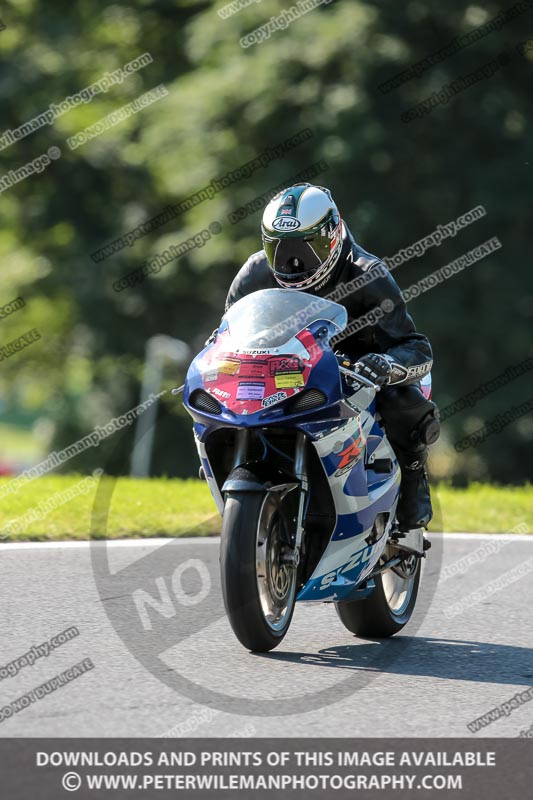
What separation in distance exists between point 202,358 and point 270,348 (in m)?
0.33

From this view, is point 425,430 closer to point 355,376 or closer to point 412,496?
point 412,496

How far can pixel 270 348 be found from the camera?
569cm

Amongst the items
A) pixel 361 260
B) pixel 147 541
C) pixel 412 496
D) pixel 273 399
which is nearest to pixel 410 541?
pixel 412 496

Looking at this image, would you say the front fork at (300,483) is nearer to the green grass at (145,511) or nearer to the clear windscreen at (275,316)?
Answer: the clear windscreen at (275,316)

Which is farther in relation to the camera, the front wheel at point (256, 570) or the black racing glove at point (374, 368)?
A: the black racing glove at point (374, 368)

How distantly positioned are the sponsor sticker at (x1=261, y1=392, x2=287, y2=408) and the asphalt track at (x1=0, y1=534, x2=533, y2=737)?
1074mm

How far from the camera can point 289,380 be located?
561cm

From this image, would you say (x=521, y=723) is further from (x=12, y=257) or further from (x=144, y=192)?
(x=12, y=257)

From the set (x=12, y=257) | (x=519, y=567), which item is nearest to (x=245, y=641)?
(x=519, y=567)

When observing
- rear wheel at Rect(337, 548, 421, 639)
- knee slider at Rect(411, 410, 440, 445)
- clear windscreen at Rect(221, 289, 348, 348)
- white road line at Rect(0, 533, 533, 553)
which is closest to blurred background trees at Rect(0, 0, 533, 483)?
white road line at Rect(0, 533, 533, 553)

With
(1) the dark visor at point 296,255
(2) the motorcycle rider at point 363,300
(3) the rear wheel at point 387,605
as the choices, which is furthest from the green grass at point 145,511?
(1) the dark visor at point 296,255

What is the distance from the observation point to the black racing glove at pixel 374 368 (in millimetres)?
5938

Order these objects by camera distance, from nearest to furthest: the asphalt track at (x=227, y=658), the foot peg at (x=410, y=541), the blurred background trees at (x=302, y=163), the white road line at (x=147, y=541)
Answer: the asphalt track at (x=227, y=658) < the foot peg at (x=410, y=541) < the white road line at (x=147, y=541) < the blurred background trees at (x=302, y=163)

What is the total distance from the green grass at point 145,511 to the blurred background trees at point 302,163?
6945mm
